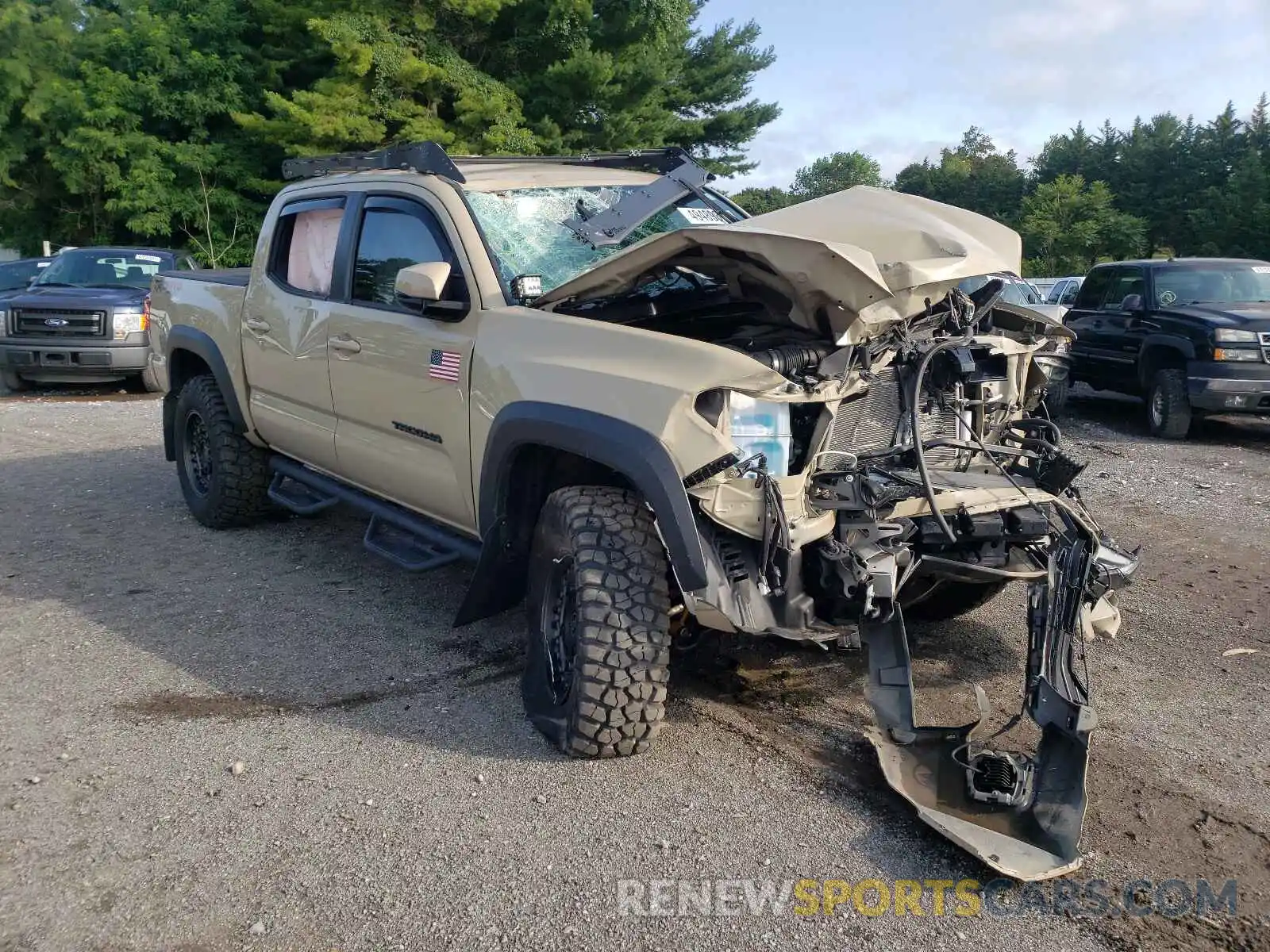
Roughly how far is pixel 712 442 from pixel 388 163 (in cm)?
285

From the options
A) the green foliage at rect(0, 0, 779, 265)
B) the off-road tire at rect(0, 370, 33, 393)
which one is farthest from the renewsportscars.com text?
the green foliage at rect(0, 0, 779, 265)

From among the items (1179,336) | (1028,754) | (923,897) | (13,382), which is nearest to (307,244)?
(1028,754)

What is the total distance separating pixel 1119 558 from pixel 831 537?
1.30m

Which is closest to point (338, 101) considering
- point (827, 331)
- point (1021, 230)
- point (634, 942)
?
point (827, 331)

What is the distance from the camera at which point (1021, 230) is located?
38438mm

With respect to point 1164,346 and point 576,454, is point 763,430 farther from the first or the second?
point 1164,346

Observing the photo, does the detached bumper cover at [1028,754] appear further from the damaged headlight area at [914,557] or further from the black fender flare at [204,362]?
the black fender flare at [204,362]


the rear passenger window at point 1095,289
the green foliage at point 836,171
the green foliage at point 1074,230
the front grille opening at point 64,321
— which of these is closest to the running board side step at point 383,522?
the front grille opening at point 64,321

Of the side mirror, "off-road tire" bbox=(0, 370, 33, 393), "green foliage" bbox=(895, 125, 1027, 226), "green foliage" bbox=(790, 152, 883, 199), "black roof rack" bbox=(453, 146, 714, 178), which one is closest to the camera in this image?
the side mirror

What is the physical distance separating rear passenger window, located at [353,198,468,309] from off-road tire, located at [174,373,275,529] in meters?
1.86

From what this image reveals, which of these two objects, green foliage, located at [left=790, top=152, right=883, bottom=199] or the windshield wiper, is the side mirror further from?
green foliage, located at [left=790, top=152, right=883, bottom=199]

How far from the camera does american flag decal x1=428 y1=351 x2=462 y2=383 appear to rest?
14.0 ft

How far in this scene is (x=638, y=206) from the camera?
4945mm

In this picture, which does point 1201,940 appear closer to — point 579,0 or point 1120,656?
point 1120,656
